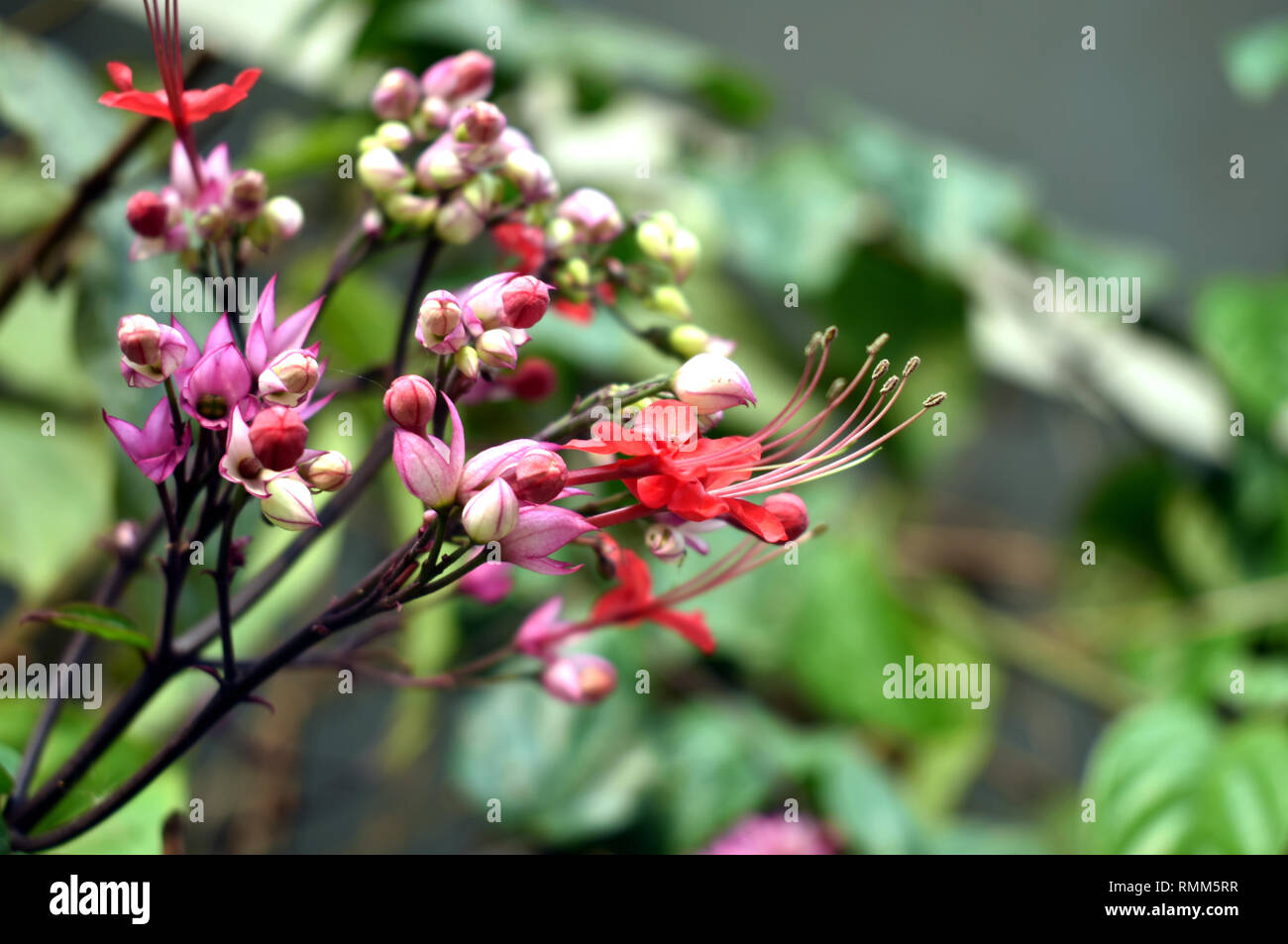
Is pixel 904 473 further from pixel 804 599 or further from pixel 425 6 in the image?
pixel 425 6

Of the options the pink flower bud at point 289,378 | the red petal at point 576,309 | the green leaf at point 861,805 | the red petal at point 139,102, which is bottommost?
the green leaf at point 861,805

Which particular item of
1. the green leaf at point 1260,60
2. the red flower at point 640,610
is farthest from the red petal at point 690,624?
the green leaf at point 1260,60

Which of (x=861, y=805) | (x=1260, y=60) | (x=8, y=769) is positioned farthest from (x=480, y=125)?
(x=1260, y=60)

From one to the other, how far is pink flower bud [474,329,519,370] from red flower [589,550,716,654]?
0.10 metres

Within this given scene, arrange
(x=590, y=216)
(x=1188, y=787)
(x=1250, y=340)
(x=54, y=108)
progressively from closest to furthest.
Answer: (x=590, y=216) < (x=54, y=108) < (x=1188, y=787) < (x=1250, y=340)

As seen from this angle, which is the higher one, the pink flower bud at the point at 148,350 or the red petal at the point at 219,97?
the red petal at the point at 219,97

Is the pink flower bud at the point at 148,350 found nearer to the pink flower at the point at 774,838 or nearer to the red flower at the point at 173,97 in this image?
the red flower at the point at 173,97

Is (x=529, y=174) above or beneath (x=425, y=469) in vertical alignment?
above

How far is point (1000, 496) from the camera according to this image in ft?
4.86

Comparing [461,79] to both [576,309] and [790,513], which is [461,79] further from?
[790,513]

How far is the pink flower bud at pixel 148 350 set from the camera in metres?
0.26

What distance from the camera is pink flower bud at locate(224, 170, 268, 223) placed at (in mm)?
348

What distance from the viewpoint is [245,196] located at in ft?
1.15

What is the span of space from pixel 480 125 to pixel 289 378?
11cm
